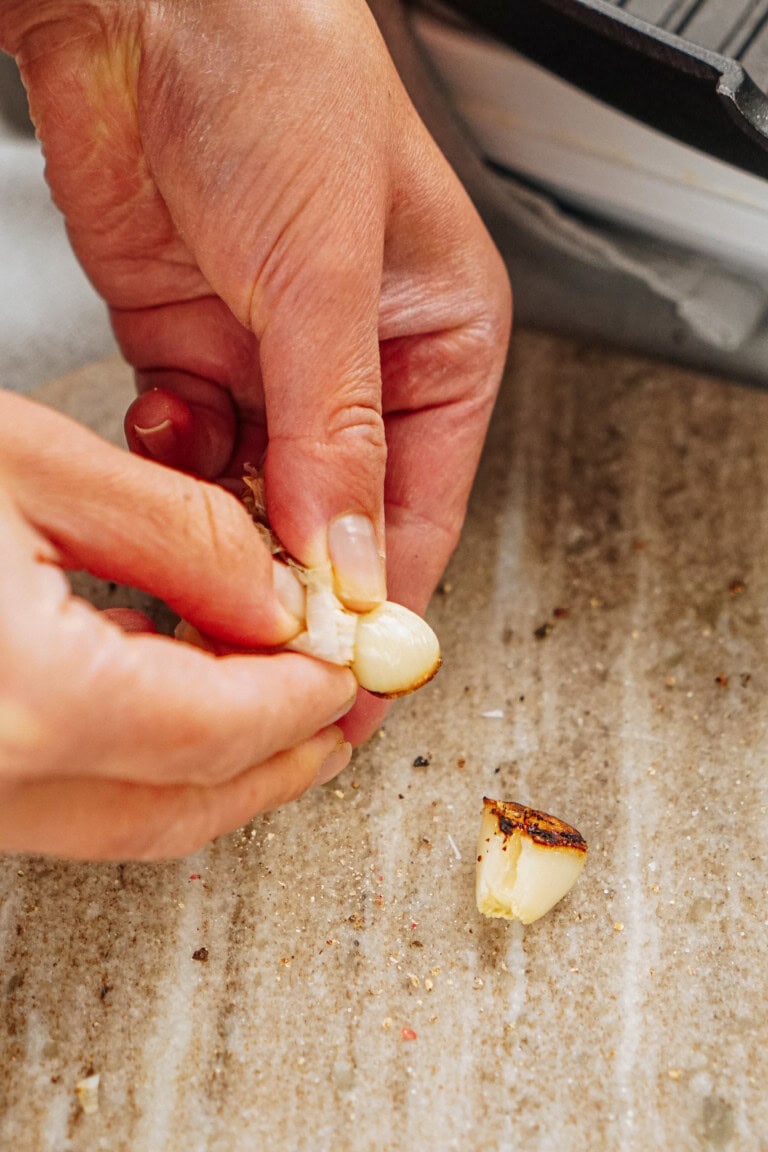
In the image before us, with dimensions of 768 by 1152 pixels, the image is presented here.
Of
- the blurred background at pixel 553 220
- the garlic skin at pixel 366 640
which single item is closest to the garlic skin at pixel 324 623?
the garlic skin at pixel 366 640

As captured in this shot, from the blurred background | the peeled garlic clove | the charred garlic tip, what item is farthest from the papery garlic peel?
the blurred background

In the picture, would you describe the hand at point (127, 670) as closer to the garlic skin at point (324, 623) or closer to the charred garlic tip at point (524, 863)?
the garlic skin at point (324, 623)

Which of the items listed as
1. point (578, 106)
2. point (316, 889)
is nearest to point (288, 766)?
point (316, 889)

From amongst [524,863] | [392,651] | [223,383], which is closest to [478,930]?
[524,863]

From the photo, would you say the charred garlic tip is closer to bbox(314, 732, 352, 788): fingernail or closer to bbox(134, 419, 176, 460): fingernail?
bbox(314, 732, 352, 788): fingernail

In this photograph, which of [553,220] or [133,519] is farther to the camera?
[553,220]

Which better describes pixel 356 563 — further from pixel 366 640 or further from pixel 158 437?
pixel 158 437
